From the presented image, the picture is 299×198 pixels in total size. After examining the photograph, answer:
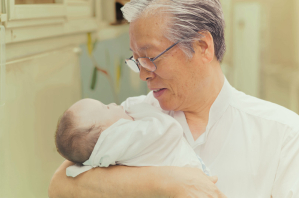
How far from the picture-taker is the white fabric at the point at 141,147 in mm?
1294

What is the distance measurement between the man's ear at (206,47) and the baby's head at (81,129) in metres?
0.50

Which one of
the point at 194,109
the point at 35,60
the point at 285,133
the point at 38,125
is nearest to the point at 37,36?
the point at 35,60

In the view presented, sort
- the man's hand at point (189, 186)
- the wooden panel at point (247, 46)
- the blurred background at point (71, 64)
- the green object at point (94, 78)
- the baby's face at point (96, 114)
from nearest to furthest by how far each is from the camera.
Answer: the man's hand at point (189, 186) → the baby's face at point (96, 114) → the blurred background at point (71, 64) → the green object at point (94, 78) → the wooden panel at point (247, 46)

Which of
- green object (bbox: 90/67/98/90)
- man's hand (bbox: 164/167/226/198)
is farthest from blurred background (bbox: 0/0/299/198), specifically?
man's hand (bbox: 164/167/226/198)

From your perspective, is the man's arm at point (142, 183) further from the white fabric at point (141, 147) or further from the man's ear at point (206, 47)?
the man's ear at point (206, 47)

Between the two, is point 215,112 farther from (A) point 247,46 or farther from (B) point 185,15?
(A) point 247,46

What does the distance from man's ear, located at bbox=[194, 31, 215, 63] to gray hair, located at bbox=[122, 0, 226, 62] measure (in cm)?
2

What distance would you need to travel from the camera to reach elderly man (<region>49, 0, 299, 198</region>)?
1275 millimetres

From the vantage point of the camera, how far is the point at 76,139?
4.28 ft

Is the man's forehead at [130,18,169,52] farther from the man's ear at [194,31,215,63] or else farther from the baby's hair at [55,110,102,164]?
the baby's hair at [55,110,102,164]

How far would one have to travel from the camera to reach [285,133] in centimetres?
140

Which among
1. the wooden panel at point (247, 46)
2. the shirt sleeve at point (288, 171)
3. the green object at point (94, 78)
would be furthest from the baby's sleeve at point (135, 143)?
the wooden panel at point (247, 46)

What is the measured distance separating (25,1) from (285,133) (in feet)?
4.99

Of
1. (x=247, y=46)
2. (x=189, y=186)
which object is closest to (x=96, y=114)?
(x=189, y=186)
